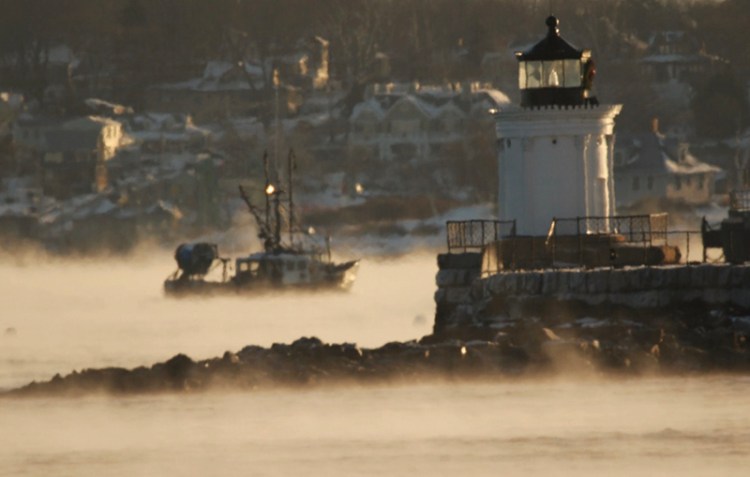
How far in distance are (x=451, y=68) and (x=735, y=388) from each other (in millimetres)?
127269

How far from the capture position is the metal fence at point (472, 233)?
64.2 m

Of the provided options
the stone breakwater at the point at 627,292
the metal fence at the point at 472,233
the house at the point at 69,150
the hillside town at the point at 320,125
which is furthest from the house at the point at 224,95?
the stone breakwater at the point at 627,292

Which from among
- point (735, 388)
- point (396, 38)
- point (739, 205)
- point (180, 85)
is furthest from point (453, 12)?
point (735, 388)

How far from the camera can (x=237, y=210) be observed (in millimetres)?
147750

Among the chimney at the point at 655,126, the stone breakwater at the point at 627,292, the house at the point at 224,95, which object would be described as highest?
the house at the point at 224,95

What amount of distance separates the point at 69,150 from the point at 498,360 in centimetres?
10846

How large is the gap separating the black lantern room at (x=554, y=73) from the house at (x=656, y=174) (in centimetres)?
6953

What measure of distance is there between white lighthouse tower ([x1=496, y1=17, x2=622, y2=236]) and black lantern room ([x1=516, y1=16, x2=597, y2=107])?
0.02 meters

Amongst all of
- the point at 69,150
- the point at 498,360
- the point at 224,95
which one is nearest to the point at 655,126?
the point at 69,150

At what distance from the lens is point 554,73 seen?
64.8m

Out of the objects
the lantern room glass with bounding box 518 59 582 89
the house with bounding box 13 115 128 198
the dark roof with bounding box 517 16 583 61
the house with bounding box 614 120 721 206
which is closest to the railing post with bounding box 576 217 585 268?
the lantern room glass with bounding box 518 59 582 89

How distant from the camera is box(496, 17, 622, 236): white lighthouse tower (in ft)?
210

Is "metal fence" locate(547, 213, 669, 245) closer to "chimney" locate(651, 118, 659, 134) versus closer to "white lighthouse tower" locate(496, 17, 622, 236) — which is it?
"white lighthouse tower" locate(496, 17, 622, 236)

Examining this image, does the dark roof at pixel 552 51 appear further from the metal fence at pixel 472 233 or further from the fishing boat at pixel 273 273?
the fishing boat at pixel 273 273
